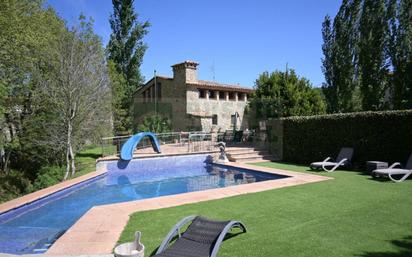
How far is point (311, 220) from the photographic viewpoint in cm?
628

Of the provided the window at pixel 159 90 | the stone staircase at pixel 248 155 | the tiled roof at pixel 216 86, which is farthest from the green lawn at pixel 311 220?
the window at pixel 159 90

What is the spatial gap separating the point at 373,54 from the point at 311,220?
66.4 ft

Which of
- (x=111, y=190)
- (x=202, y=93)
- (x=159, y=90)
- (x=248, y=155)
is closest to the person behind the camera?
(x=111, y=190)

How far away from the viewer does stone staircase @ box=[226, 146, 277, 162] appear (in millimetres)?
17420

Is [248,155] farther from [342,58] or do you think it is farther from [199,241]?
[199,241]

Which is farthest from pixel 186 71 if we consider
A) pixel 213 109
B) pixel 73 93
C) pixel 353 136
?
pixel 353 136

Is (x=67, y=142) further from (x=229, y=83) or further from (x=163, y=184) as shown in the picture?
(x=229, y=83)

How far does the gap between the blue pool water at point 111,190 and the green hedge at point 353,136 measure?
3806mm

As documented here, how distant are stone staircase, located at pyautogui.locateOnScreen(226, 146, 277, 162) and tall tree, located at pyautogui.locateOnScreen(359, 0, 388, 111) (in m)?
9.71

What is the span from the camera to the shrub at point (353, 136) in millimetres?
12016

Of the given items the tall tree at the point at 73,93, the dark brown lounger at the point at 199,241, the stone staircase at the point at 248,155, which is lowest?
the dark brown lounger at the point at 199,241

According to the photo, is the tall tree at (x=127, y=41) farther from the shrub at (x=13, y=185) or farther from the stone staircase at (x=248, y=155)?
the shrub at (x=13, y=185)

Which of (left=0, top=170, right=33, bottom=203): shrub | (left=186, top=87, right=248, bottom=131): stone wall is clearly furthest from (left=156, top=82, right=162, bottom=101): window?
(left=0, top=170, right=33, bottom=203): shrub

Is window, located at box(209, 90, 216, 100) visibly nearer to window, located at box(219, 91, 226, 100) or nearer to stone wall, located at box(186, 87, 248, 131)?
stone wall, located at box(186, 87, 248, 131)
